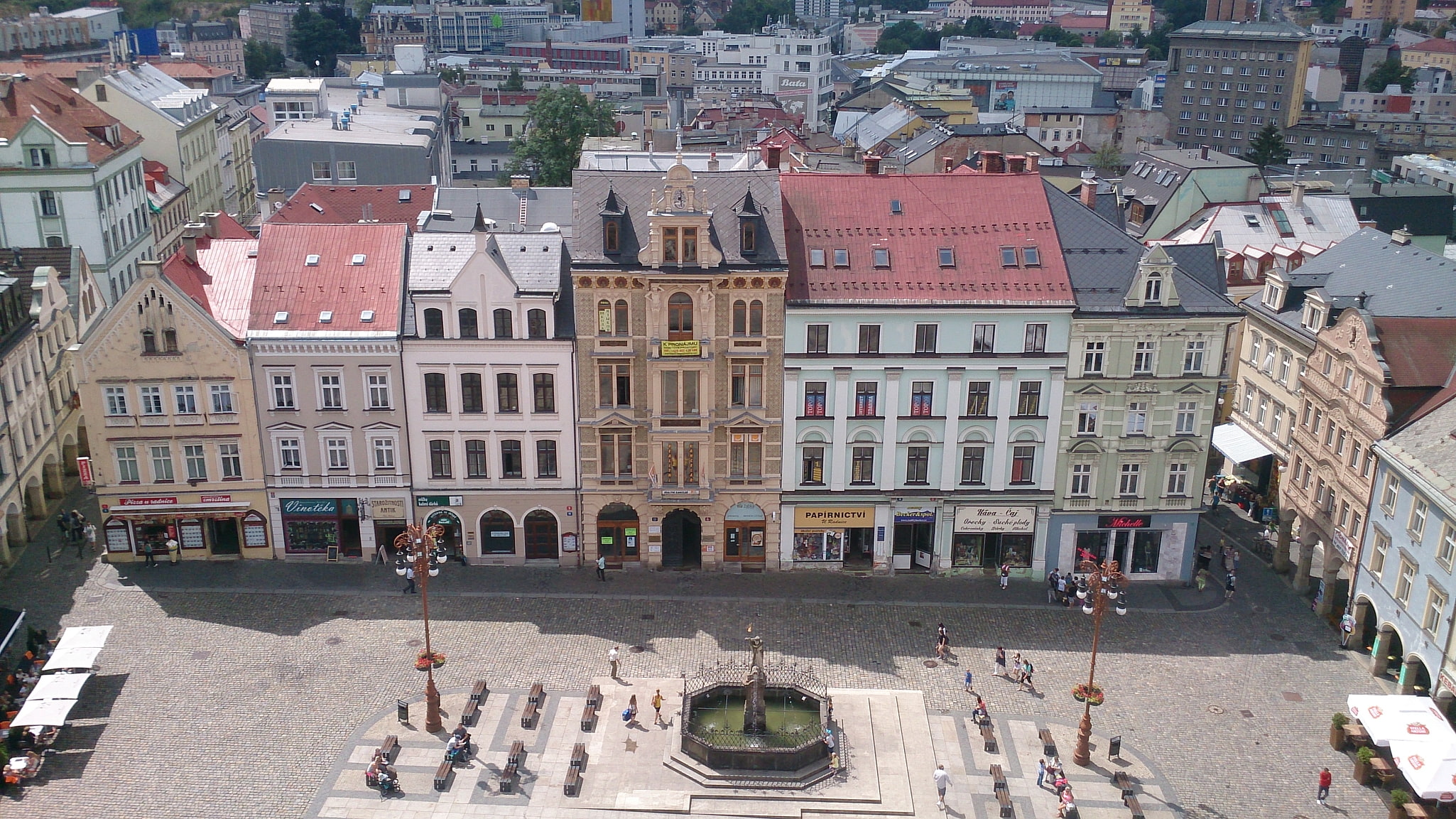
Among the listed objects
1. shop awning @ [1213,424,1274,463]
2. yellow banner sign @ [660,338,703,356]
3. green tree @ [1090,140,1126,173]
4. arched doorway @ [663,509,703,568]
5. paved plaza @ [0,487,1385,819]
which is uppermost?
yellow banner sign @ [660,338,703,356]

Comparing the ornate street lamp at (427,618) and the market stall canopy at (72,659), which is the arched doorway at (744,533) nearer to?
the ornate street lamp at (427,618)

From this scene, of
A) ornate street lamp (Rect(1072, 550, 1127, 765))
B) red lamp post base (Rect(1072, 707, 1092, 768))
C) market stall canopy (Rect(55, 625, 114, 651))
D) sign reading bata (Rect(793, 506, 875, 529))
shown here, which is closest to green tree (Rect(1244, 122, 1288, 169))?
sign reading bata (Rect(793, 506, 875, 529))

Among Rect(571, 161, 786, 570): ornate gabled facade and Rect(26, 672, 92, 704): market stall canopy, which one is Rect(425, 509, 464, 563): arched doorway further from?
Rect(26, 672, 92, 704): market stall canopy

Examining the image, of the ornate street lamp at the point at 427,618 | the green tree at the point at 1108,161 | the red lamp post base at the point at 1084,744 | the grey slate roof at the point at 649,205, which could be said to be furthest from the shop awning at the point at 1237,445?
the green tree at the point at 1108,161

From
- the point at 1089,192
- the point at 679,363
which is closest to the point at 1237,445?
the point at 1089,192

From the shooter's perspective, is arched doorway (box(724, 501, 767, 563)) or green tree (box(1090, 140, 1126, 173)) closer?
arched doorway (box(724, 501, 767, 563))

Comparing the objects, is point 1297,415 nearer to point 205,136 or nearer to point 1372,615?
point 1372,615
